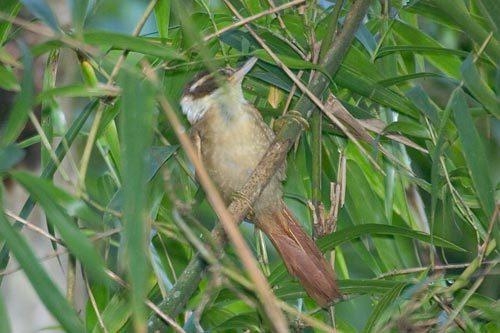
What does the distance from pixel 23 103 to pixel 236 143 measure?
2.70 ft

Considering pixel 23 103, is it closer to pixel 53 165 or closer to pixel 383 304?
pixel 53 165

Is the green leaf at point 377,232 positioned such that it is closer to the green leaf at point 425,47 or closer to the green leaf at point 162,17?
the green leaf at point 425,47

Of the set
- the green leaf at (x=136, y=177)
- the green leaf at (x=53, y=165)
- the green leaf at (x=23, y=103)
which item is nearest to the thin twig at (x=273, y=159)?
the green leaf at (x=53, y=165)

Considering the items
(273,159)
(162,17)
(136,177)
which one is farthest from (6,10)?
(136,177)

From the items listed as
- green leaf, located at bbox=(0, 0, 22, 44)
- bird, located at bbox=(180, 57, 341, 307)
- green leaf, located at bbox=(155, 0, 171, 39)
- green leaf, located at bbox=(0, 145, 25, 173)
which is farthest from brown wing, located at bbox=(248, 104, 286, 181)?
green leaf, located at bbox=(0, 145, 25, 173)

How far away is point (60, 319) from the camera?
61.8 inches

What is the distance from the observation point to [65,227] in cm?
161

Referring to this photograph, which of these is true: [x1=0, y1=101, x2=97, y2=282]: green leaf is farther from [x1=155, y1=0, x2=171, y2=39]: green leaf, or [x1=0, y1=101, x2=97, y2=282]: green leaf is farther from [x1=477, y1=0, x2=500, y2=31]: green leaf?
[x1=477, y1=0, x2=500, y2=31]: green leaf

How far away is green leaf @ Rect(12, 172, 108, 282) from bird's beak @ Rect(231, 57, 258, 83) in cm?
68

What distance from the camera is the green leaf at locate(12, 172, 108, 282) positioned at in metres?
1.56

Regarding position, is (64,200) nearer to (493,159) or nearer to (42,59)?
(493,159)

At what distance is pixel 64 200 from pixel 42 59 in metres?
1.92

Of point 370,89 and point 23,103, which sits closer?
point 23,103

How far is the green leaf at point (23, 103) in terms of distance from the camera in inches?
65.7
